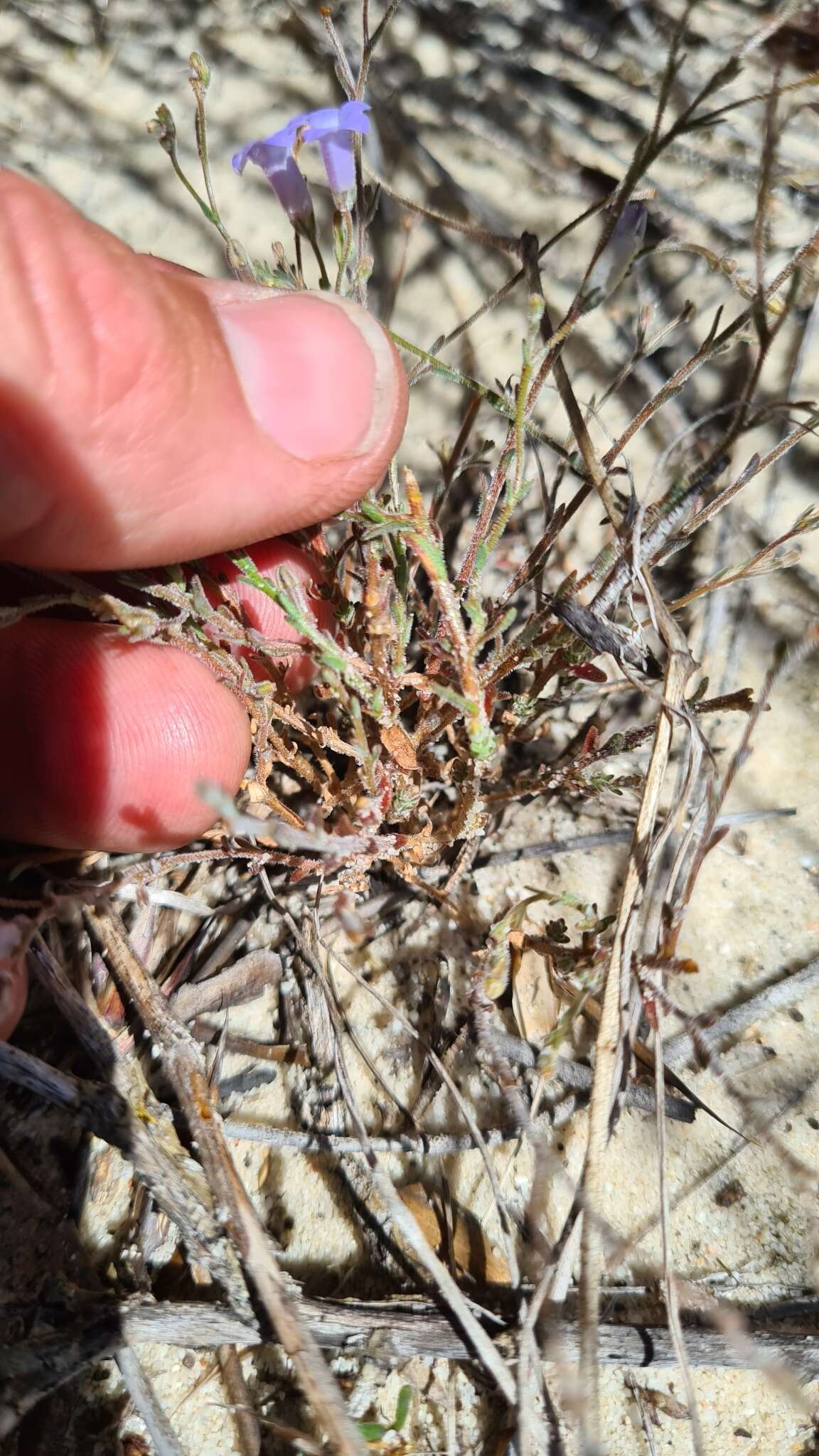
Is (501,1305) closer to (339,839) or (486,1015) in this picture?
(486,1015)

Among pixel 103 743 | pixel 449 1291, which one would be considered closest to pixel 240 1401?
pixel 449 1291

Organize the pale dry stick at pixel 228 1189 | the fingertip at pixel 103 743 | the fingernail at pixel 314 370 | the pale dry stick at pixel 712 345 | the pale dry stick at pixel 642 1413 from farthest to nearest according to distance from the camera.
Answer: the fingertip at pixel 103 743
the fingernail at pixel 314 370
the pale dry stick at pixel 642 1413
the pale dry stick at pixel 228 1189
the pale dry stick at pixel 712 345

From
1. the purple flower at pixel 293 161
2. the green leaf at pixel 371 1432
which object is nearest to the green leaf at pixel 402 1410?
the green leaf at pixel 371 1432

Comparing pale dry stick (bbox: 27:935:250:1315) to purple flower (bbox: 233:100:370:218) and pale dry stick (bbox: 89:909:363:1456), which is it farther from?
purple flower (bbox: 233:100:370:218)

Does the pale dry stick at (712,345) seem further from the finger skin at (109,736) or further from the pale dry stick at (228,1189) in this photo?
the pale dry stick at (228,1189)

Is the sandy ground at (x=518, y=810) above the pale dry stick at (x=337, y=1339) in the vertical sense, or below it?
above

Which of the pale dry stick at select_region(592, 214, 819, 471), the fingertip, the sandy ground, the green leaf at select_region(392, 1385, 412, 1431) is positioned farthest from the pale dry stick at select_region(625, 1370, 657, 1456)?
the pale dry stick at select_region(592, 214, 819, 471)

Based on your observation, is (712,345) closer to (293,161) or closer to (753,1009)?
(293,161)
